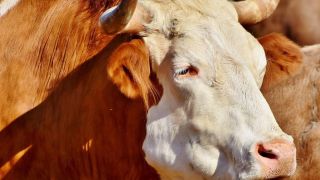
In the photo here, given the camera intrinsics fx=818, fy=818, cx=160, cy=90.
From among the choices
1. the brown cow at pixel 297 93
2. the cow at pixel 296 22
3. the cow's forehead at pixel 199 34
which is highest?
the cow's forehead at pixel 199 34

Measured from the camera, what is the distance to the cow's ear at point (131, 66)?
176 inches

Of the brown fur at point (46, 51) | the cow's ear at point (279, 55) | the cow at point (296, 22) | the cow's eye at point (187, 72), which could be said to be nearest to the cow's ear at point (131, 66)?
the cow's eye at point (187, 72)

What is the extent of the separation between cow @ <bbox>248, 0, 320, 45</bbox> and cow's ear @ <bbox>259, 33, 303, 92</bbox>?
345 cm

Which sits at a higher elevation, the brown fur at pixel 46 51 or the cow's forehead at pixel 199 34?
the cow's forehead at pixel 199 34

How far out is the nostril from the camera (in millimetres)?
4229

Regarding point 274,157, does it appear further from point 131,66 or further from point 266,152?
point 131,66

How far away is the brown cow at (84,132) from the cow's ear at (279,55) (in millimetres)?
955

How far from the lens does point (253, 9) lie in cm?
505

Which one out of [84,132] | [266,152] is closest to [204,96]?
[266,152]


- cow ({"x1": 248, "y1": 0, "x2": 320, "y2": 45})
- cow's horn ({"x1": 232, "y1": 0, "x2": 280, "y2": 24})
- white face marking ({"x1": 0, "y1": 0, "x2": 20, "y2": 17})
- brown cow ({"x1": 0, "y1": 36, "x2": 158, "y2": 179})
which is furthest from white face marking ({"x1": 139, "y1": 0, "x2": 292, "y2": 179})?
cow ({"x1": 248, "y1": 0, "x2": 320, "y2": 45})

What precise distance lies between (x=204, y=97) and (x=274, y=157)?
0.50 metres

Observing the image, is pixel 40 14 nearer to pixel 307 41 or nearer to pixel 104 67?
pixel 104 67

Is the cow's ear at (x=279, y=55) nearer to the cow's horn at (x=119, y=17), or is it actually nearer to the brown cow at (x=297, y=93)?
the brown cow at (x=297, y=93)

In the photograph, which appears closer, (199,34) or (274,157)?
(274,157)
